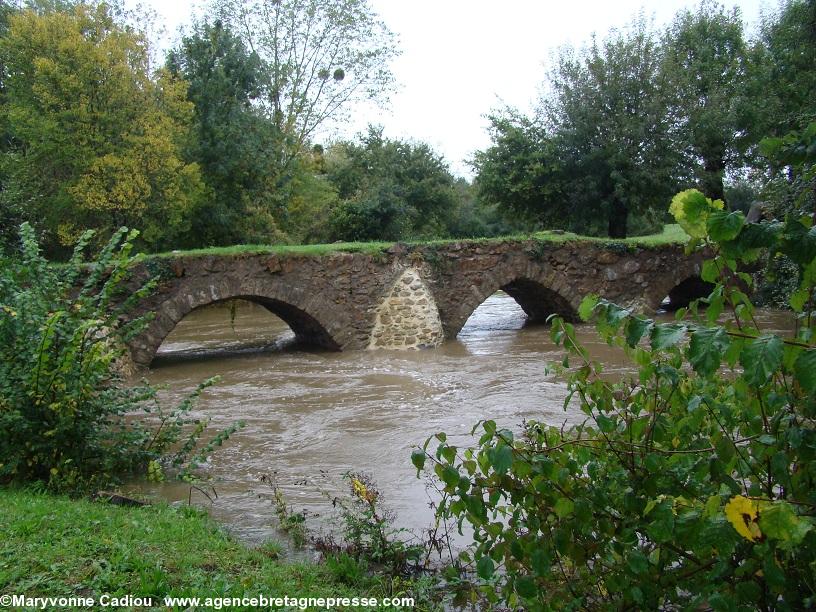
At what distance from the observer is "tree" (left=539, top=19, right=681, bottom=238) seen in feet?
61.8

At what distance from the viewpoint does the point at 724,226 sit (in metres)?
1.95

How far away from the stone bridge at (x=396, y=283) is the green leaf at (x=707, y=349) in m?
9.97

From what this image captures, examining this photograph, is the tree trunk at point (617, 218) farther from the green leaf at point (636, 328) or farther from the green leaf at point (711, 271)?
the green leaf at point (636, 328)

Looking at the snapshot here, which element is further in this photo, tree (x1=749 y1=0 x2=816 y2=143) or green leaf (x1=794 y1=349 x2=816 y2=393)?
tree (x1=749 y1=0 x2=816 y2=143)

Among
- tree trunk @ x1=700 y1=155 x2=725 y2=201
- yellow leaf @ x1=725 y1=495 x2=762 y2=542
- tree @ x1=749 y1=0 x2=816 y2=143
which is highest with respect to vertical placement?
tree @ x1=749 y1=0 x2=816 y2=143

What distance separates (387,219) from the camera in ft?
79.4

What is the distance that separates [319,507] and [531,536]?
2657 millimetres

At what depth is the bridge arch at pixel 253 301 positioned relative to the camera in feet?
35.4

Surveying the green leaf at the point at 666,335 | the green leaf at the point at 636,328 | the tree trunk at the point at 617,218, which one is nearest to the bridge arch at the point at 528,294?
the tree trunk at the point at 617,218

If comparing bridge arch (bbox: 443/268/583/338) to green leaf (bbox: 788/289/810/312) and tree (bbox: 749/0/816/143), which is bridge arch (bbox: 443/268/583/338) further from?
green leaf (bbox: 788/289/810/312)

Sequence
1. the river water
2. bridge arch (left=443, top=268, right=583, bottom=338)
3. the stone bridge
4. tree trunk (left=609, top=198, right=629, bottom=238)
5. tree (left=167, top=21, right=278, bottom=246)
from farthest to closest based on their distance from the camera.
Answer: tree trunk (left=609, top=198, right=629, bottom=238) < tree (left=167, top=21, right=278, bottom=246) < bridge arch (left=443, top=268, right=583, bottom=338) < the stone bridge < the river water

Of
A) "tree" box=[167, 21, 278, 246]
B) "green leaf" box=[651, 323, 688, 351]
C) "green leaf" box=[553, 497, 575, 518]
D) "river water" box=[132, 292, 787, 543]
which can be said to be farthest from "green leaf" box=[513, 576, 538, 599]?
"tree" box=[167, 21, 278, 246]

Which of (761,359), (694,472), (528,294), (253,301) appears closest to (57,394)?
(694,472)

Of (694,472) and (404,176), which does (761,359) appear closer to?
(694,472)
